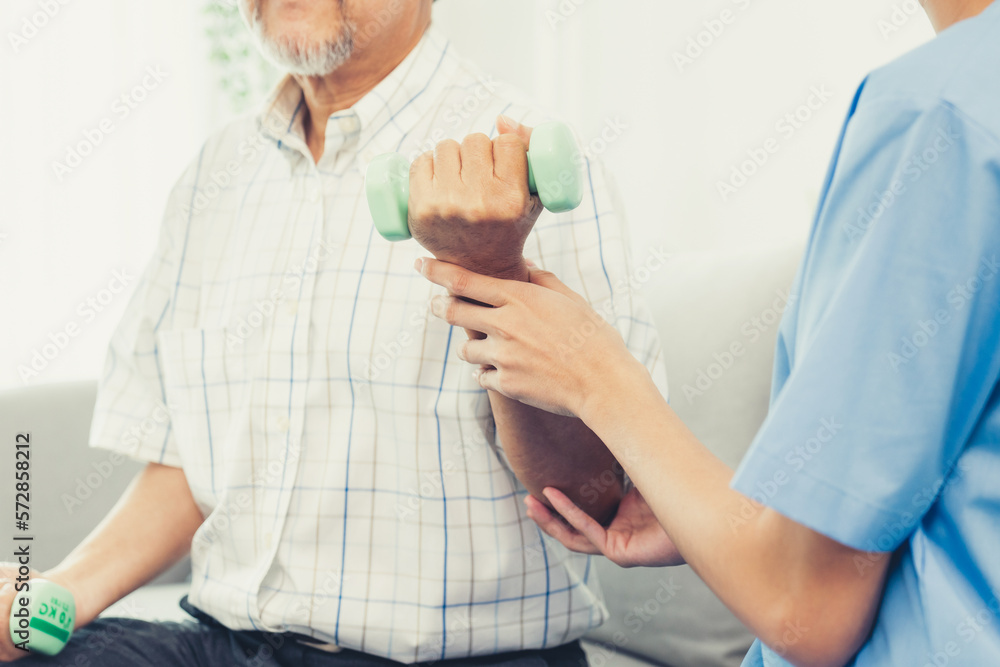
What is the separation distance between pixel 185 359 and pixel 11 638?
0.35 metres

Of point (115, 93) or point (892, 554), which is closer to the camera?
point (892, 554)

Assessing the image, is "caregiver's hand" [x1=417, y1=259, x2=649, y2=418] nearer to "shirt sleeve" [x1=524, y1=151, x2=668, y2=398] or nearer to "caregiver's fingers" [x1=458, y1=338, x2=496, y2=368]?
"caregiver's fingers" [x1=458, y1=338, x2=496, y2=368]

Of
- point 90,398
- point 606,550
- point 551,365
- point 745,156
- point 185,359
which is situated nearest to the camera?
point 551,365

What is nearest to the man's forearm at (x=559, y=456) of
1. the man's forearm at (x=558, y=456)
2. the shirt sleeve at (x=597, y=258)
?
the man's forearm at (x=558, y=456)

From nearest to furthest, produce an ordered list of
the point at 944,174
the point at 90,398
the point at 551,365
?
the point at 944,174 → the point at 551,365 → the point at 90,398

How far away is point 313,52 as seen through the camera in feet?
3.10

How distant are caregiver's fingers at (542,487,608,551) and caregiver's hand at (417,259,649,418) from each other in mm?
162

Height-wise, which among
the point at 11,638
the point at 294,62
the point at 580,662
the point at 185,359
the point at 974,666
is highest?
the point at 294,62

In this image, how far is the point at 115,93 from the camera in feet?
6.47

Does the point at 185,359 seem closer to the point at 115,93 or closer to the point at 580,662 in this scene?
the point at 580,662

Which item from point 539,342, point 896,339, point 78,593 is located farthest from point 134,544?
point 896,339

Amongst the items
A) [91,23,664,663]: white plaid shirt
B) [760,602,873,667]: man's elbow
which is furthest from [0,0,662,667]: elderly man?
[760,602,873,667]: man's elbow

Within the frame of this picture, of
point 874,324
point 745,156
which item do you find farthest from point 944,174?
point 745,156

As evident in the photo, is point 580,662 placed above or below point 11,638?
below
